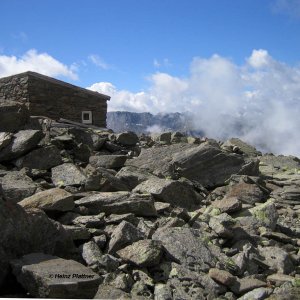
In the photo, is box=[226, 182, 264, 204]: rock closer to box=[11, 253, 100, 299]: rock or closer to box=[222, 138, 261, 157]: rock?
box=[222, 138, 261, 157]: rock

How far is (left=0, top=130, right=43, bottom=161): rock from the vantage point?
1378 centimetres

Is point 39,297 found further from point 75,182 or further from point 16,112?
point 16,112

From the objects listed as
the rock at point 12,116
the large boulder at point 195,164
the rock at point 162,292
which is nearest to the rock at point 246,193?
the large boulder at point 195,164

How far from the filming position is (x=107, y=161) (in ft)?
50.8

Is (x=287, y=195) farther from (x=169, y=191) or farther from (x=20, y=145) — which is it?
(x=20, y=145)

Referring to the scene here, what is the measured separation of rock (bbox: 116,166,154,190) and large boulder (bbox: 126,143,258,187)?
1088mm

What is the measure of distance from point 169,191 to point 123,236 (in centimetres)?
436

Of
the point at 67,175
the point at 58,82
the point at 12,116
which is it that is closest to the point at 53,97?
the point at 58,82

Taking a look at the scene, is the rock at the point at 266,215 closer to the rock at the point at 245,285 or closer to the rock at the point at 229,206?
the rock at the point at 229,206

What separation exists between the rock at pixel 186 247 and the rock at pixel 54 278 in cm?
241

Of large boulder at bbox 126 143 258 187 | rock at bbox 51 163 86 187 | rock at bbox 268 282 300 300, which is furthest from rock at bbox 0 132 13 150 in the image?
rock at bbox 268 282 300 300

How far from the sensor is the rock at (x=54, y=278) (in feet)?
20.2

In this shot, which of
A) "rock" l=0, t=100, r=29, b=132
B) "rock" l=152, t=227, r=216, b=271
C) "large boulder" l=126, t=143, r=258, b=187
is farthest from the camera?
"large boulder" l=126, t=143, r=258, b=187

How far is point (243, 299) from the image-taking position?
25.0 feet
